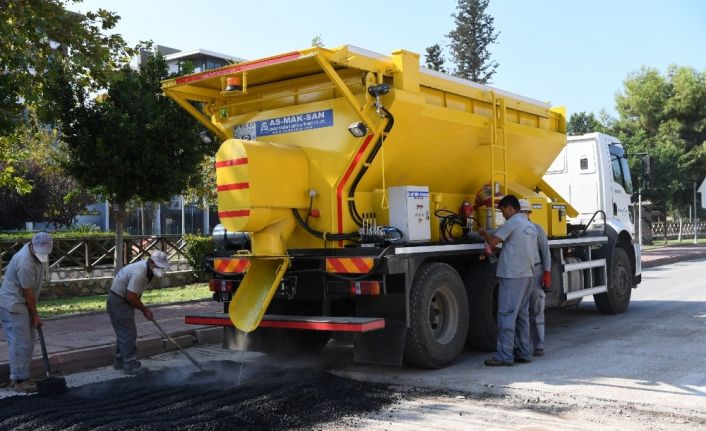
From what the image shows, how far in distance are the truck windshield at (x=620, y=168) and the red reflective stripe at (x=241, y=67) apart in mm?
6862

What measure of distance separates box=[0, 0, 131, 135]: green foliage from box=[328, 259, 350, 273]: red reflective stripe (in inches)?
246

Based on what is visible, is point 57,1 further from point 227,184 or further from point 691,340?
point 691,340

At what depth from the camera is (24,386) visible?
6.35 m

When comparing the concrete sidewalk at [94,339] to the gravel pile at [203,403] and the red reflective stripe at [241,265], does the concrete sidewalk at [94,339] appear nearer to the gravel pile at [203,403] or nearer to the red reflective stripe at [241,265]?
the gravel pile at [203,403]

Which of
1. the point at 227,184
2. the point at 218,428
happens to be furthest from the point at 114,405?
the point at 227,184

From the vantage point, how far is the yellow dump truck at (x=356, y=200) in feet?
21.7

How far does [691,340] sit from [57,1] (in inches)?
422

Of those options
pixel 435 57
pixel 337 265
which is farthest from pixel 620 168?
pixel 435 57

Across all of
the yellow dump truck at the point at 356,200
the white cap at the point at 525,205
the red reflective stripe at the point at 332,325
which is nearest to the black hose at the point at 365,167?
the yellow dump truck at the point at 356,200

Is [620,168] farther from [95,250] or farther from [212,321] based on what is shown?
[95,250]

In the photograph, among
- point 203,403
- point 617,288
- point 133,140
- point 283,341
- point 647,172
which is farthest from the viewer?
point 133,140

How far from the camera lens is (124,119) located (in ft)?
39.9

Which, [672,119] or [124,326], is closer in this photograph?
[124,326]

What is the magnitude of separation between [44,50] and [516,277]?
877 cm
